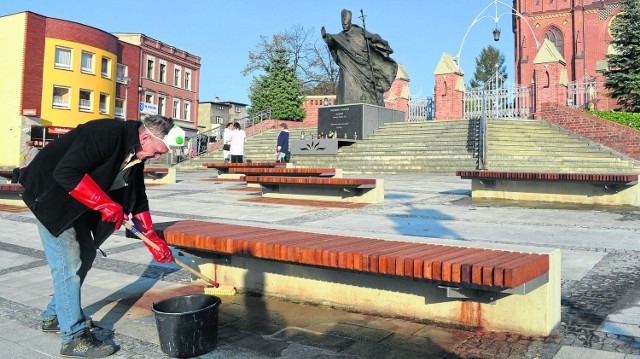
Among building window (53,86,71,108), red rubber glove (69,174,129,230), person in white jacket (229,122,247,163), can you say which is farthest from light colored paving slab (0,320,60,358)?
building window (53,86,71,108)

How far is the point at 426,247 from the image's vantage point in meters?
3.68

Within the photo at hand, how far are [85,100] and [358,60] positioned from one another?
1004 inches

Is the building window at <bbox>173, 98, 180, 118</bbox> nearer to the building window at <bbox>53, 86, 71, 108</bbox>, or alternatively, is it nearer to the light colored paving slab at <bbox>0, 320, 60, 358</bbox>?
the building window at <bbox>53, 86, 71, 108</bbox>

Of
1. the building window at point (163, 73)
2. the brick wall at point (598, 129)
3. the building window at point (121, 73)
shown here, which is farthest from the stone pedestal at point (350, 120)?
the building window at point (163, 73)

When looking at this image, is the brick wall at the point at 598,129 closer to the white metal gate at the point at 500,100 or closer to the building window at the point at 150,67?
the white metal gate at the point at 500,100

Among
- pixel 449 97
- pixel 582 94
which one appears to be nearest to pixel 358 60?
pixel 449 97

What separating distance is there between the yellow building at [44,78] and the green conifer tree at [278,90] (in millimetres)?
12165

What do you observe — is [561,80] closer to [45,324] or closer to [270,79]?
[270,79]

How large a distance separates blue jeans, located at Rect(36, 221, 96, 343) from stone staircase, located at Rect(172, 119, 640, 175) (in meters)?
15.5

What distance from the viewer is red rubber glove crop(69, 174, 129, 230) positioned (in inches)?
120

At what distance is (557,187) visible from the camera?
1029 centimetres

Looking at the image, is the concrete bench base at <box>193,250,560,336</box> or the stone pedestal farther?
the stone pedestal

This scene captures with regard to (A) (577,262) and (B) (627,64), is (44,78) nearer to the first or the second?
(B) (627,64)

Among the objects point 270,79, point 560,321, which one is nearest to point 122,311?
point 560,321
